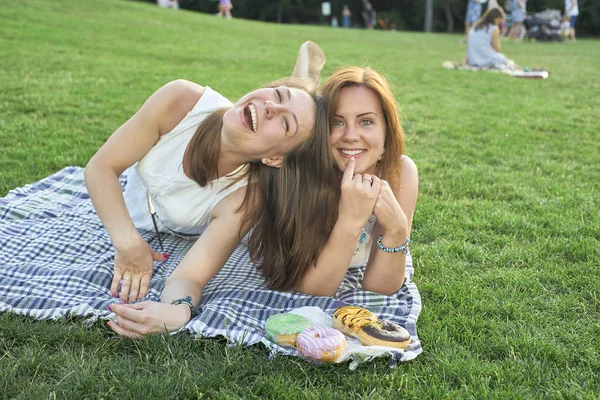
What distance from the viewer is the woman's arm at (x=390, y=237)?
9.32ft

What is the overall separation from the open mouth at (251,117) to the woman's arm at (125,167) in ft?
2.45

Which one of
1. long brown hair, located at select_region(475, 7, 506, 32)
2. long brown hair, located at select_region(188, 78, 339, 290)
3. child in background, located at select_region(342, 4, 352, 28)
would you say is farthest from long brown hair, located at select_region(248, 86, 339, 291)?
child in background, located at select_region(342, 4, 352, 28)

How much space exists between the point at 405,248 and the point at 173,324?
45.7 inches

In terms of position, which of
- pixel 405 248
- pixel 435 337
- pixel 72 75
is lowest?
pixel 435 337

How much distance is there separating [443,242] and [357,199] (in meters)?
1.18

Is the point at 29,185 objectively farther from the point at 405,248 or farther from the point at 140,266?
the point at 405,248

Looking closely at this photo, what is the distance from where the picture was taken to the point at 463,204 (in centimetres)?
446

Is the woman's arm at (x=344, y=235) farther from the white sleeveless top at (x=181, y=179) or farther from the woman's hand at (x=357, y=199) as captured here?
the white sleeveless top at (x=181, y=179)

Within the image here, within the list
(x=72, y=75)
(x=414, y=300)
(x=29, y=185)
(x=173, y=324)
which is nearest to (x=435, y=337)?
(x=414, y=300)

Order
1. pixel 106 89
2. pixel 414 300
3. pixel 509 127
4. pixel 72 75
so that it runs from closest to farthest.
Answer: pixel 414 300, pixel 509 127, pixel 106 89, pixel 72 75

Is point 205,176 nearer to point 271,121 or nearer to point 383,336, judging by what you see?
point 271,121

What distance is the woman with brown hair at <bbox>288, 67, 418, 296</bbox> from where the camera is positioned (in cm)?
283

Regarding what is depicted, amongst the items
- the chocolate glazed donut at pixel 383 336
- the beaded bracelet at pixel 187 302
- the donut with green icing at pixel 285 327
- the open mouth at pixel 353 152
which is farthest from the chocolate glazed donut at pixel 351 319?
the open mouth at pixel 353 152

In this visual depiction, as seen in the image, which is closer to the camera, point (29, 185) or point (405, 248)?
point (405, 248)
